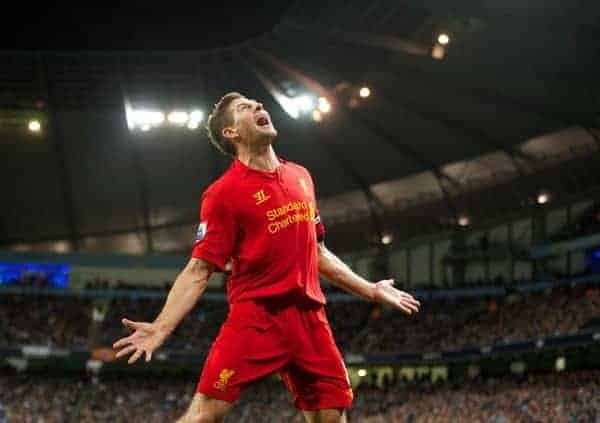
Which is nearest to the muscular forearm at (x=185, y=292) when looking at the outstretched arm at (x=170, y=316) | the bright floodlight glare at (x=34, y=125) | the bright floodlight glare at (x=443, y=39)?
the outstretched arm at (x=170, y=316)

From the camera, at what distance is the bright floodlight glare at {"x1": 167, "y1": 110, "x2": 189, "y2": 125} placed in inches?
1299

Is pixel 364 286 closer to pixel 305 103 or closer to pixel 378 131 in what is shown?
pixel 305 103

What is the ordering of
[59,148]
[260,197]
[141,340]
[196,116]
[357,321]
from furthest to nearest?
[357,321] → [59,148] → [196,116] → [260,197] → [141,340]

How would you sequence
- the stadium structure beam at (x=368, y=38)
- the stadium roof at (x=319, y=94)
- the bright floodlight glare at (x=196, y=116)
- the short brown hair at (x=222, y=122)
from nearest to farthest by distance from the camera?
the short brown hair at (x=222, y=122), the stadium roof at (x=319, y=94), the stadium structure beam at (x=368, y=38), the bright floodlight glare at (x=196, y=116)

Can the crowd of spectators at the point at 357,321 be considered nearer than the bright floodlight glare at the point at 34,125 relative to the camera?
No

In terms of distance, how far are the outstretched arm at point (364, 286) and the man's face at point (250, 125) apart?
2.90ft

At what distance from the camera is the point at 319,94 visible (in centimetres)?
3181

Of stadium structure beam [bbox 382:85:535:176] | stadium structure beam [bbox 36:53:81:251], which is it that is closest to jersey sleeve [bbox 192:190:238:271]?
stadium structure beam [bbox 382:85:535:176]

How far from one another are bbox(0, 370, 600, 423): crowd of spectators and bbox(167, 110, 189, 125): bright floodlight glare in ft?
36.9

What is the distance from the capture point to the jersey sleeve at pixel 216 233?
5.87 m

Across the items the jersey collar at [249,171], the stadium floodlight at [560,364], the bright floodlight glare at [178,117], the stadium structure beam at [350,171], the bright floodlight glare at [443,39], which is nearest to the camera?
the jersey collar at [249,171]

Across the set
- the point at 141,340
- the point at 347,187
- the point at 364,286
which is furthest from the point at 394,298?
the point at 347,187

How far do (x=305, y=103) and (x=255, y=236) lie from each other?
26508mm

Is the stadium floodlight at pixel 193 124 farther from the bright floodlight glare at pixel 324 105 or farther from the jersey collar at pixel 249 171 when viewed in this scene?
the jersey collar at pixel 249 171
